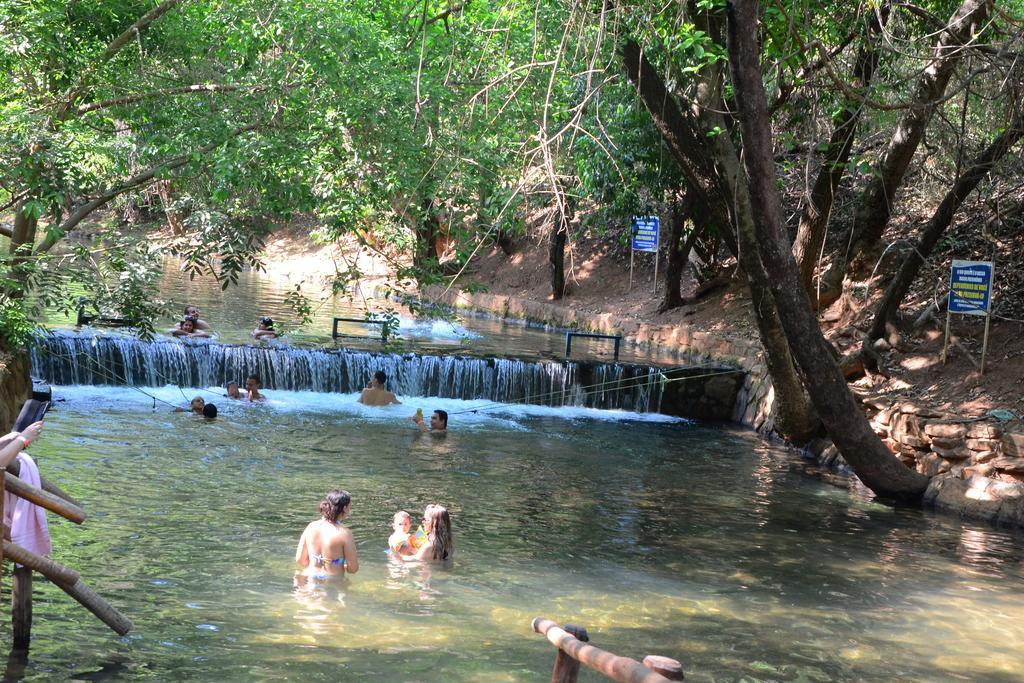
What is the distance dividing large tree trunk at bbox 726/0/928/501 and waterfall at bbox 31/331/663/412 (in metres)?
6.86

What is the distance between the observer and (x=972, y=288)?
49.8 ft

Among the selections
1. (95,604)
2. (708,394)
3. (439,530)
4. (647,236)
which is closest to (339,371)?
(708,394)

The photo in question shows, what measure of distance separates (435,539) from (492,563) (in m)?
0.71

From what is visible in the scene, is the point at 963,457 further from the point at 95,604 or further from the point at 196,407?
the point at 95,604

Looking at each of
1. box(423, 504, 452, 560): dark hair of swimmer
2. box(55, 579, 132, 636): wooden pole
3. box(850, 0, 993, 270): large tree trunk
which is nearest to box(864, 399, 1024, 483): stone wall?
box(850, 0, 993, 270): large tree trunk

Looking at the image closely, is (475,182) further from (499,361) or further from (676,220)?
(676,220)

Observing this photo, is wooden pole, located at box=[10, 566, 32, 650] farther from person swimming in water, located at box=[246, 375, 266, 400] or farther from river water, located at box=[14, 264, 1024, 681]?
person swimming in water, located at box=[246, 375, 266, 400]

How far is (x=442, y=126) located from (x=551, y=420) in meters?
7.24

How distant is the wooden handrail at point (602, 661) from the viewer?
156 inches

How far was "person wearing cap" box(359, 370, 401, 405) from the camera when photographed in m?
Answer: 18.5

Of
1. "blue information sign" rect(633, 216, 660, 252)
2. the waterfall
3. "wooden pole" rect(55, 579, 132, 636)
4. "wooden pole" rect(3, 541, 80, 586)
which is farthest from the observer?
"blue information sign" rect(633, 216, 660, 252)

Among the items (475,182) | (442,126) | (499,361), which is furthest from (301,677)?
(499,361)

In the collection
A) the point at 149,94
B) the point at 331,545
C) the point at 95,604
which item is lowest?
the point at 331,545

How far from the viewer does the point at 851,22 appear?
15.0m
